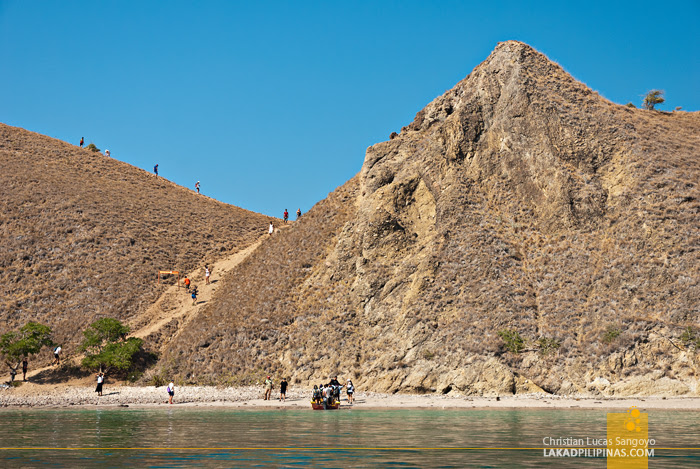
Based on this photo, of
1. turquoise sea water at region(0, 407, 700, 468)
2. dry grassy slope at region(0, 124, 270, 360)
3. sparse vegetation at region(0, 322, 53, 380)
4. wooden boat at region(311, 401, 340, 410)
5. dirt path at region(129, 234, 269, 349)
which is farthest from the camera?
dry grassy slope at region(0, 124, 270, 360)

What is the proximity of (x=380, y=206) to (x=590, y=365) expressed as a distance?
74.8 feet

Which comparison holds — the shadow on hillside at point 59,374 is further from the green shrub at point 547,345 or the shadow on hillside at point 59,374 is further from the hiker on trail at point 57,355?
the green shrub at point 547,345

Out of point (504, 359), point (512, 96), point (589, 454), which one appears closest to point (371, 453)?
point (589, 454)

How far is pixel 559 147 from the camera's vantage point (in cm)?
5369

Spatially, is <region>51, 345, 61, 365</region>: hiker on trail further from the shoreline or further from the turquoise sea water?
the turquoise sea water

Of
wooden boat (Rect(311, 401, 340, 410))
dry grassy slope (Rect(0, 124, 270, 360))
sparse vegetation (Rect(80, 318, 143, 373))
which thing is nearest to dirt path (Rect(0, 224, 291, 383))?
dry grassy slope (Rect(0, 124, 270, 360))

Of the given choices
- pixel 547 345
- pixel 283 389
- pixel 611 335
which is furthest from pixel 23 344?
pixel 611 335

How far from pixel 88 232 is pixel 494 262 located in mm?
45949

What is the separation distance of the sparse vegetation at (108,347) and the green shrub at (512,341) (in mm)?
28124

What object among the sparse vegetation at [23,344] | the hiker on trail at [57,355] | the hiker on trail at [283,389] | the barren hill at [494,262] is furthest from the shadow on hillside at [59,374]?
the hiker on trail at [283,389]

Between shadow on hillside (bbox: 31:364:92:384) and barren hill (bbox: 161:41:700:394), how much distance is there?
281 inches

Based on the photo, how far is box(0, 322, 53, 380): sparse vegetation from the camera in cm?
4675

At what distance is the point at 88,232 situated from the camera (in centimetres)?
6900

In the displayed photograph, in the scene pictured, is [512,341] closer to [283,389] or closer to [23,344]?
[283,389]
